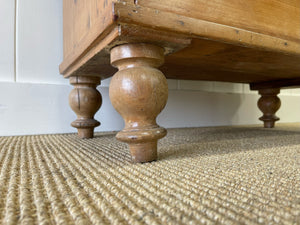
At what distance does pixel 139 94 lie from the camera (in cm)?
41

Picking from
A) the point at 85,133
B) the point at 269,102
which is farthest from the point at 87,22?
the point at 269,102

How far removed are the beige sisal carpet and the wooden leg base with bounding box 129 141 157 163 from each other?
2 cm

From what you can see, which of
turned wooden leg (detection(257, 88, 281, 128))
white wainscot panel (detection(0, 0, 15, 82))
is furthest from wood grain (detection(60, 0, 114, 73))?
turned wooden leg (detection(257, 88, 281, 128))

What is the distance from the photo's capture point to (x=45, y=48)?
106cm

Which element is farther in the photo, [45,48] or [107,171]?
[45,48]

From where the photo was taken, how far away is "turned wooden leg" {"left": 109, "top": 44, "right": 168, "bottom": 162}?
0.41 m

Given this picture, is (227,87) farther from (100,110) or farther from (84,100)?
(84,100)

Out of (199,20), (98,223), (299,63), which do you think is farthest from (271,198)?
(299,63)

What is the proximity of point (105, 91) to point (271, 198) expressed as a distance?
38.4 inches

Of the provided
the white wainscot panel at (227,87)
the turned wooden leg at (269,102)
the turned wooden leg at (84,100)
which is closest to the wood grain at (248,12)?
the turned wooden leg at (84,100)

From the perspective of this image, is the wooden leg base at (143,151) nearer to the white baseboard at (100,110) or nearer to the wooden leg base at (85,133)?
the wooden leg base at (85,133)

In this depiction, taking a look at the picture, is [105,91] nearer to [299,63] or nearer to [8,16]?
[8,16]

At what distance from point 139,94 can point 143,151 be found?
110 mm

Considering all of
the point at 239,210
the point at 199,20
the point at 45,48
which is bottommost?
the point at 239,210
